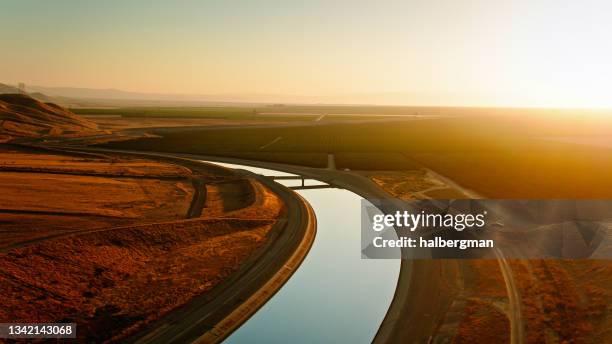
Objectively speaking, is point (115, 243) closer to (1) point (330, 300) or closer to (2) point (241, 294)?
(2) point (241, 294)

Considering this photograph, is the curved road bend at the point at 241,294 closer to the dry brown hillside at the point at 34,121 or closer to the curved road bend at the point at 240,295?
the curved road bend at the point at 240,295

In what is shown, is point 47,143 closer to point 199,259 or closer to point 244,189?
point 244,189

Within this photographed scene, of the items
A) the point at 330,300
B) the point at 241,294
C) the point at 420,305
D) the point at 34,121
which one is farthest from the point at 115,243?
the point at 34,121

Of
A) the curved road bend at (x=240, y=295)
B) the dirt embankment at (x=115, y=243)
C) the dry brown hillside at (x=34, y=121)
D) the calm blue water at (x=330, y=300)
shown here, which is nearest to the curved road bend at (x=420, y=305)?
the calm blue water at (x=330, y=300)

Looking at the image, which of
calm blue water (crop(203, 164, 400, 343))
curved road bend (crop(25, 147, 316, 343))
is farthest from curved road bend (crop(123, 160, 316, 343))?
calm blue water (crop(203, 164, 400, 343))

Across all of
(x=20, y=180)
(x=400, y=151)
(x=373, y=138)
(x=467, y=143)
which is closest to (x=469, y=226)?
(x=20, y=180)

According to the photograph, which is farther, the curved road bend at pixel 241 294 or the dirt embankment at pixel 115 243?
the dirt embankment at pixel 115 243
